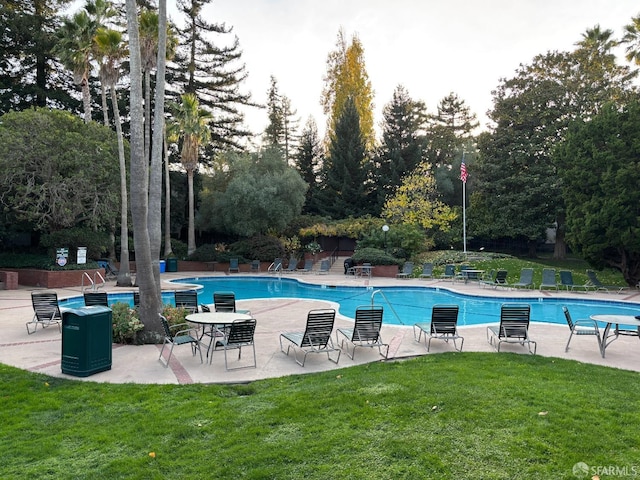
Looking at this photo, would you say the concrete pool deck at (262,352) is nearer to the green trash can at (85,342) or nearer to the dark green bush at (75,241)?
the green trash can at (85,342)

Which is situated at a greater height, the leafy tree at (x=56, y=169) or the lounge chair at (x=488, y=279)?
the leafy tree at (x=56, y=169)

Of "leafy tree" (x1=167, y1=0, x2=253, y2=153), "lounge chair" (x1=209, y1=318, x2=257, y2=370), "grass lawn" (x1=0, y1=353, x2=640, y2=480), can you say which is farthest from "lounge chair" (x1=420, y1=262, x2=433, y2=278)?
"leafy tree" (x1=167, y1=0, x2=253, y2=153)

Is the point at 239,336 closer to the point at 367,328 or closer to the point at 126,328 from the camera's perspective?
the point at 367,328

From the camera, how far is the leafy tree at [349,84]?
3931 centimetres

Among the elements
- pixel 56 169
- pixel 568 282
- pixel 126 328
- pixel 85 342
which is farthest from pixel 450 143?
pixel 85 342

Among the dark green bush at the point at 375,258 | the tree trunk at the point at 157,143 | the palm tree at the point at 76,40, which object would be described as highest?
the palm tree at the point at 76,40

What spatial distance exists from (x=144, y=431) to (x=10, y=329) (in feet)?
25.8

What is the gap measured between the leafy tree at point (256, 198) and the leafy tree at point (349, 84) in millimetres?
10842

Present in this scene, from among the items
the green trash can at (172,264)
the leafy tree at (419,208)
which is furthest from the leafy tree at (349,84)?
the green trash can at (172,264)

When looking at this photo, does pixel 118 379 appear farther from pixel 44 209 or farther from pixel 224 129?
pixel 224 129

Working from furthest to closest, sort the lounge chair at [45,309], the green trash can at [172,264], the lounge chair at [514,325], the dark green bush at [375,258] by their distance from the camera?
1. the green trash can at [172,264]
2. the dark green bush at [375,258]
3. the lounge chair at [45,309]
4. the lounge chair at [514,325]

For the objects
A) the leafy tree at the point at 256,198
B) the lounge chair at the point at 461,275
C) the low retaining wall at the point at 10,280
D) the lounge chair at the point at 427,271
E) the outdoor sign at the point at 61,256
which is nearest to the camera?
the low retaining wall at the point at 10,280

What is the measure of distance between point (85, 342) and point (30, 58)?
29650mm

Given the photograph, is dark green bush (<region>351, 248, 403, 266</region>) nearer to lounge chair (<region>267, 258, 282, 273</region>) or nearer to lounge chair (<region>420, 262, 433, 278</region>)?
lounge chair (<region>420, 262, 433, 278</region>)
